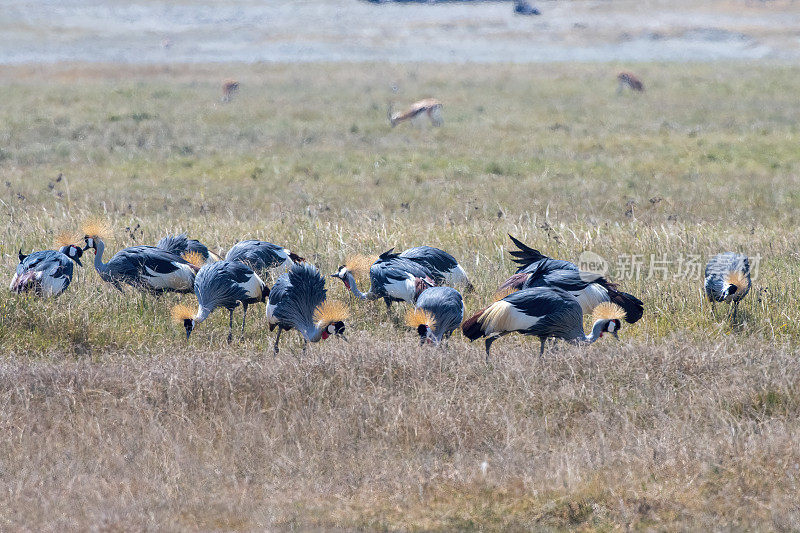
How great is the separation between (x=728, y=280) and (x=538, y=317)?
1889 mm

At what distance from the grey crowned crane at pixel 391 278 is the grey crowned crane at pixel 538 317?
829 mm

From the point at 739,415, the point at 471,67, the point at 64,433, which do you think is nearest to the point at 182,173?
the point at 64,433

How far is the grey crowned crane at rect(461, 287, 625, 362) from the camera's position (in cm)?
696

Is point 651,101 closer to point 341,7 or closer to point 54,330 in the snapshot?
point 54,330

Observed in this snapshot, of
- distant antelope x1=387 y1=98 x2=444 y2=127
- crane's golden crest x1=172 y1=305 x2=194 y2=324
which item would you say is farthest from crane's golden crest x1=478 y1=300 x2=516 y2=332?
distant antelope x1=387 y1=98 x2=444 y2=127

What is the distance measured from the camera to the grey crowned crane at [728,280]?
25.6ft

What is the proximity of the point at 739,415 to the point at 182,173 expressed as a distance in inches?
544

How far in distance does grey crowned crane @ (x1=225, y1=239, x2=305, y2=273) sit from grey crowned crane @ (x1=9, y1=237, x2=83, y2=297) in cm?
149

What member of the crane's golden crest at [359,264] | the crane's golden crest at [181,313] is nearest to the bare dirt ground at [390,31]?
the crane's golden crest at [359,264]

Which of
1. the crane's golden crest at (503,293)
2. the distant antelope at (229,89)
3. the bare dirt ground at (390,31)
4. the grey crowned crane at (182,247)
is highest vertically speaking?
the crane's golden crest at (503,293)

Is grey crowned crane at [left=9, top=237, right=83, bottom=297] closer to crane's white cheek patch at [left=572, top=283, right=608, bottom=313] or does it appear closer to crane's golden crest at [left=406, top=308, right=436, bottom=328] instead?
crane's golden crest at [left=406, top=308, right=436, bottom=328]

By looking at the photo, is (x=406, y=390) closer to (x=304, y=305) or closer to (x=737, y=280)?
(x=304, y=305)

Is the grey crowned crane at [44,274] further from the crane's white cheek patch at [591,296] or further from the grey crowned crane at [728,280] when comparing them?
the grey crowned crane at [728,280]

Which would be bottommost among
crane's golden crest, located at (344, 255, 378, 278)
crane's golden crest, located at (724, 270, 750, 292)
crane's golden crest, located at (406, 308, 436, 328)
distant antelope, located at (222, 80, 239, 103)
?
distant antelope, located at (222, 80, 239, 103)
